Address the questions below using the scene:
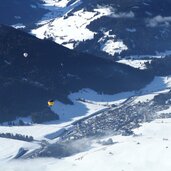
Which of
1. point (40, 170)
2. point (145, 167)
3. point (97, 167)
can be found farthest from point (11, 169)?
point (145, 167)

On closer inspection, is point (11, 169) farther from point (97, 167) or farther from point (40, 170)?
point (97, 167)

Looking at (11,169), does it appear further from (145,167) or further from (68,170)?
(145,167)

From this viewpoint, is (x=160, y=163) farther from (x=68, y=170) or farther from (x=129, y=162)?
(x=68, y=170)

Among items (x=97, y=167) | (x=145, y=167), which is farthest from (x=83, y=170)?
(x=145, y=167)

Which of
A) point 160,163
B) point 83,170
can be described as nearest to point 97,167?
point 83,170

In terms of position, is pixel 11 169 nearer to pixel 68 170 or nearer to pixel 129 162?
pixel 68 170
